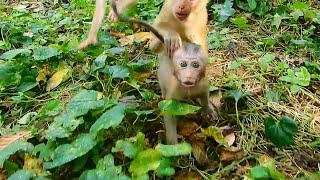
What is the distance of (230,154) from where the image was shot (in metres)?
4.14

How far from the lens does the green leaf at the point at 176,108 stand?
3910 millimetres

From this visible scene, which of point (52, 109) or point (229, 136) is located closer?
point (229, 136)

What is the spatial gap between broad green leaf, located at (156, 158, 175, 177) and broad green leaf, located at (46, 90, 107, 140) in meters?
0.69

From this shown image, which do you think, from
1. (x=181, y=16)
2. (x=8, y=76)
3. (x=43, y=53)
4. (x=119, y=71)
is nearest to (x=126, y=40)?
(x=43, y=53)

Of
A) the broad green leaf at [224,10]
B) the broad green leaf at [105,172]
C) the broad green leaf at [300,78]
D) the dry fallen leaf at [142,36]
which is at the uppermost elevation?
the broad green leaf at [224,10]

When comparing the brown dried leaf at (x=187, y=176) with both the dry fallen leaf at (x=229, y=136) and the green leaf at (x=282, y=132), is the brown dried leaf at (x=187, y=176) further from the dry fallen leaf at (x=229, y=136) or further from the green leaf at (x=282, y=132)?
the green leaf at (x=282, y=132)

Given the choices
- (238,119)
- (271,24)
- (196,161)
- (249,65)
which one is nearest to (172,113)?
(196,161)

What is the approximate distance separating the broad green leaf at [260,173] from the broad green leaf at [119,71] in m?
1.50

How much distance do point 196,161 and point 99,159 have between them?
687mm

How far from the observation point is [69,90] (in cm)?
505

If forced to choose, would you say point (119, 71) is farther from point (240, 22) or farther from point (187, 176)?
point (240, 22)

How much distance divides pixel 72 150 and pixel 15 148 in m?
0.44

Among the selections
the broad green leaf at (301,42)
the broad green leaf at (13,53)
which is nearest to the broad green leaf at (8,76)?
the broad green leaf at (13,53)

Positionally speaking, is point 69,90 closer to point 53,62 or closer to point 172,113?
point 53,62
